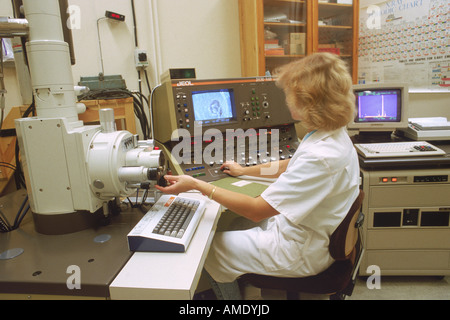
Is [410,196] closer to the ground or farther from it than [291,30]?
closer to the ground

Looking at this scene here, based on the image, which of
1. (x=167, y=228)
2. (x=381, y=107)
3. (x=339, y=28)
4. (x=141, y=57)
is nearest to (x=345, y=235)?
(x=167, y=228)

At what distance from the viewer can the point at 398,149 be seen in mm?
1942

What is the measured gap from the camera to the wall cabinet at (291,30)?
2.54 metres

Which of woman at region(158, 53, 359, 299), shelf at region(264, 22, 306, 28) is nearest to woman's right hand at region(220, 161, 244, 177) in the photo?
woman at region(158, 53, 359, 299)

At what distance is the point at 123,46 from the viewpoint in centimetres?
235

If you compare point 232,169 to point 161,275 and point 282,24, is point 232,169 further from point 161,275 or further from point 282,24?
point 282,24

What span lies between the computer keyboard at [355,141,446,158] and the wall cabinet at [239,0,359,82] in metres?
0.96

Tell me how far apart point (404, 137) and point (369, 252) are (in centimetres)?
87

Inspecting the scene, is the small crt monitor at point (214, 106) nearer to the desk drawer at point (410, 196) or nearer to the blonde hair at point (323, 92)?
the blonde hair at point (323, 92)

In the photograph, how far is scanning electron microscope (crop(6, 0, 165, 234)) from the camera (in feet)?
3.16

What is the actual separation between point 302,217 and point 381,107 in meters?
1.50

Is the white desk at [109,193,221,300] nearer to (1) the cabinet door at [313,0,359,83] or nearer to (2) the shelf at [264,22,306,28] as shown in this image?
(2) the shelf at [264,22,306,28]

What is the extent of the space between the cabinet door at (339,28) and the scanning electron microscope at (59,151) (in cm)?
228
